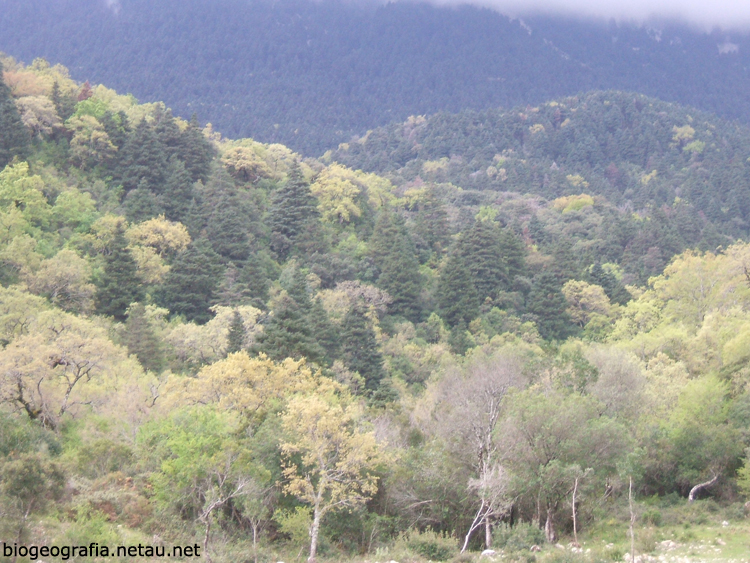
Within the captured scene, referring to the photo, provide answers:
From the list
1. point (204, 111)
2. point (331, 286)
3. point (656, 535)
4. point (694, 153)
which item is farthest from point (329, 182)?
point (204, 111)

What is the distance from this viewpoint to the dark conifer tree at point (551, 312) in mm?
64062

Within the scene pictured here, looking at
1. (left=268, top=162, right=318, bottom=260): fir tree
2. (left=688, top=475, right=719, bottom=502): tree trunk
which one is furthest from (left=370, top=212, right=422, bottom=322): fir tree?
(left=688, top=475, right=719, bottom=502): tree trunk

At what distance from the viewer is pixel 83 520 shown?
20625 mm

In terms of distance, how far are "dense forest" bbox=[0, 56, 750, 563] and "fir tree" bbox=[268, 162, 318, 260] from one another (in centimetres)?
19

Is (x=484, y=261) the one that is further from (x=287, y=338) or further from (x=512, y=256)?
(x=287, y=338)

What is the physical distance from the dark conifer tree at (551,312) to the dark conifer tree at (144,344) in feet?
110

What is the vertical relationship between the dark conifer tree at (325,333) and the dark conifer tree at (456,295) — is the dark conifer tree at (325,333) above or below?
below

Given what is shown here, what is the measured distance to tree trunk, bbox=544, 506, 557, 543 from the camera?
2466cm

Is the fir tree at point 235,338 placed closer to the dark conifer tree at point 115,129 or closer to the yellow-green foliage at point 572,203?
the dark conifer tree at point 115,129

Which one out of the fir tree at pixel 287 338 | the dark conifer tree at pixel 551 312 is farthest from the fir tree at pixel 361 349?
the dark conifer tree at pixel 551 312

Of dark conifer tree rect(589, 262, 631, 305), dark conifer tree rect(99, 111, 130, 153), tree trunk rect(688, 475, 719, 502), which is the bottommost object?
tree trunk rect(688, 475, 719, 502)

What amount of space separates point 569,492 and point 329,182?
50.8 m

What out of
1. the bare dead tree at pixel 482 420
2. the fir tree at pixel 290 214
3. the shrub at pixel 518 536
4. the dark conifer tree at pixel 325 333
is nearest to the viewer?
the shrub at pixel 518 536

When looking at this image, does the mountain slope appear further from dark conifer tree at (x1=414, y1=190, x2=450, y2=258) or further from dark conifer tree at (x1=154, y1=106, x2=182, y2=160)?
dark conifer tree at (x1=154, y1=106, x2=182, y2=160)
